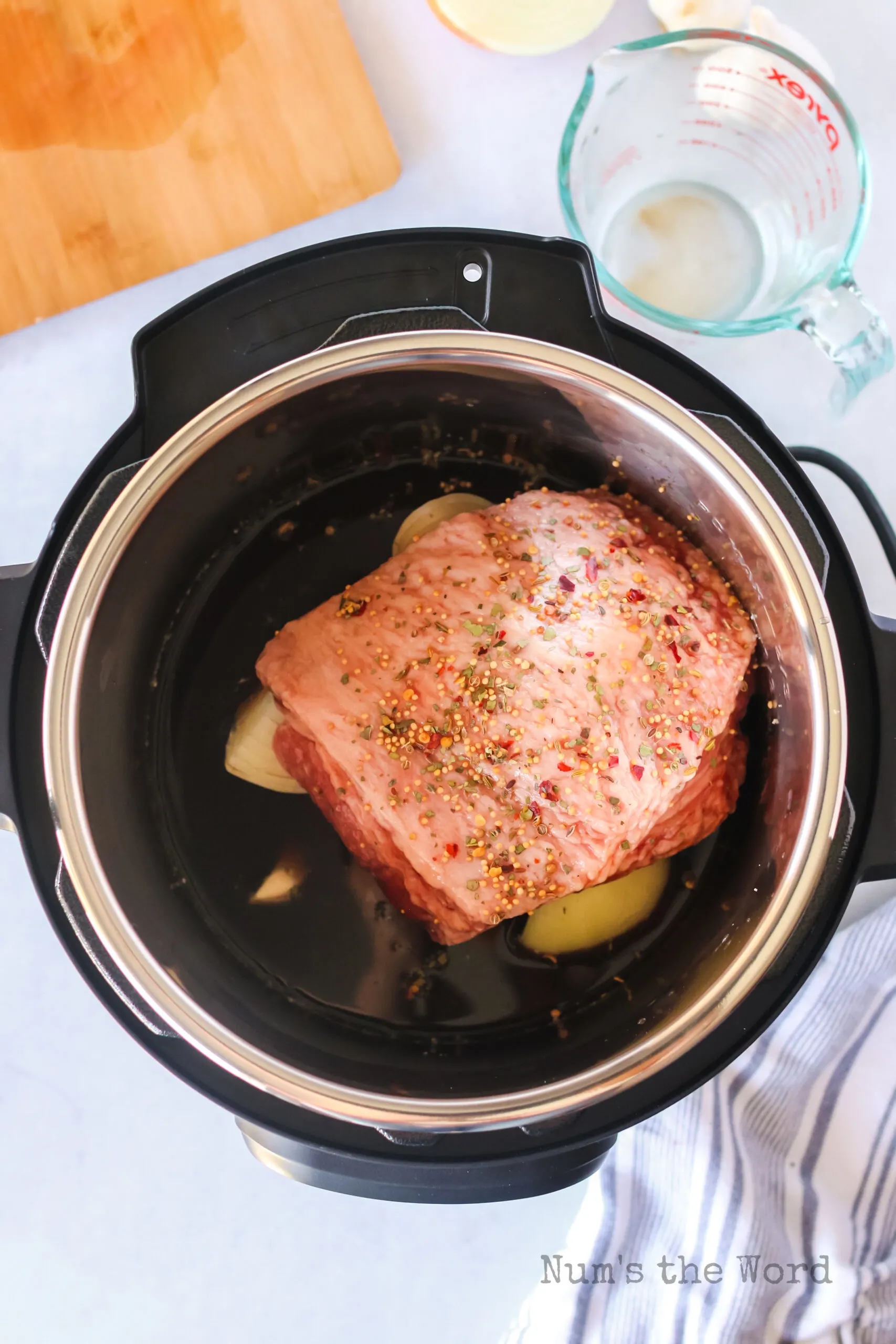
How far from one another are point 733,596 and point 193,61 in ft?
2.97

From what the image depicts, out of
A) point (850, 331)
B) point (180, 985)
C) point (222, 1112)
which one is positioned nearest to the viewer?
point (180, 985)

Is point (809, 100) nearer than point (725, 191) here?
Yes

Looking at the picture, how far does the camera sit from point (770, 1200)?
117 cm

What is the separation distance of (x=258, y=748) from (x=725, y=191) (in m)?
0.92

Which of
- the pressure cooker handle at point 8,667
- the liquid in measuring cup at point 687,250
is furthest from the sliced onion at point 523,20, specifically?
the pressure cooker handle at point 8,667

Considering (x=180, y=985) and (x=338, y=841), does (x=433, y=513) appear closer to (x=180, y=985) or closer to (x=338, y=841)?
(x=338, y=841)

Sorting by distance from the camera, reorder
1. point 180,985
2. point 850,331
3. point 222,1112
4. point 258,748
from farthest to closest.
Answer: point 222,1112, point 258,748, point 850,331, point 180,985

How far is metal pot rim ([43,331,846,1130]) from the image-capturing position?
Result: 86 centimetres

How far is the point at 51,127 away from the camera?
111cm

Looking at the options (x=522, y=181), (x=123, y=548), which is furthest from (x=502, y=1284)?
(x=522, y=181)

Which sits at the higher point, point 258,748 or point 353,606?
point 353,606

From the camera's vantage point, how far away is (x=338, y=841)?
114 centimetres

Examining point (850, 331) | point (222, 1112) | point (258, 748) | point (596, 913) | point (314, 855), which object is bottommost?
point (222, 1112)

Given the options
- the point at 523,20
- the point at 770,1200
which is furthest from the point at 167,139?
the point at 770,1200
